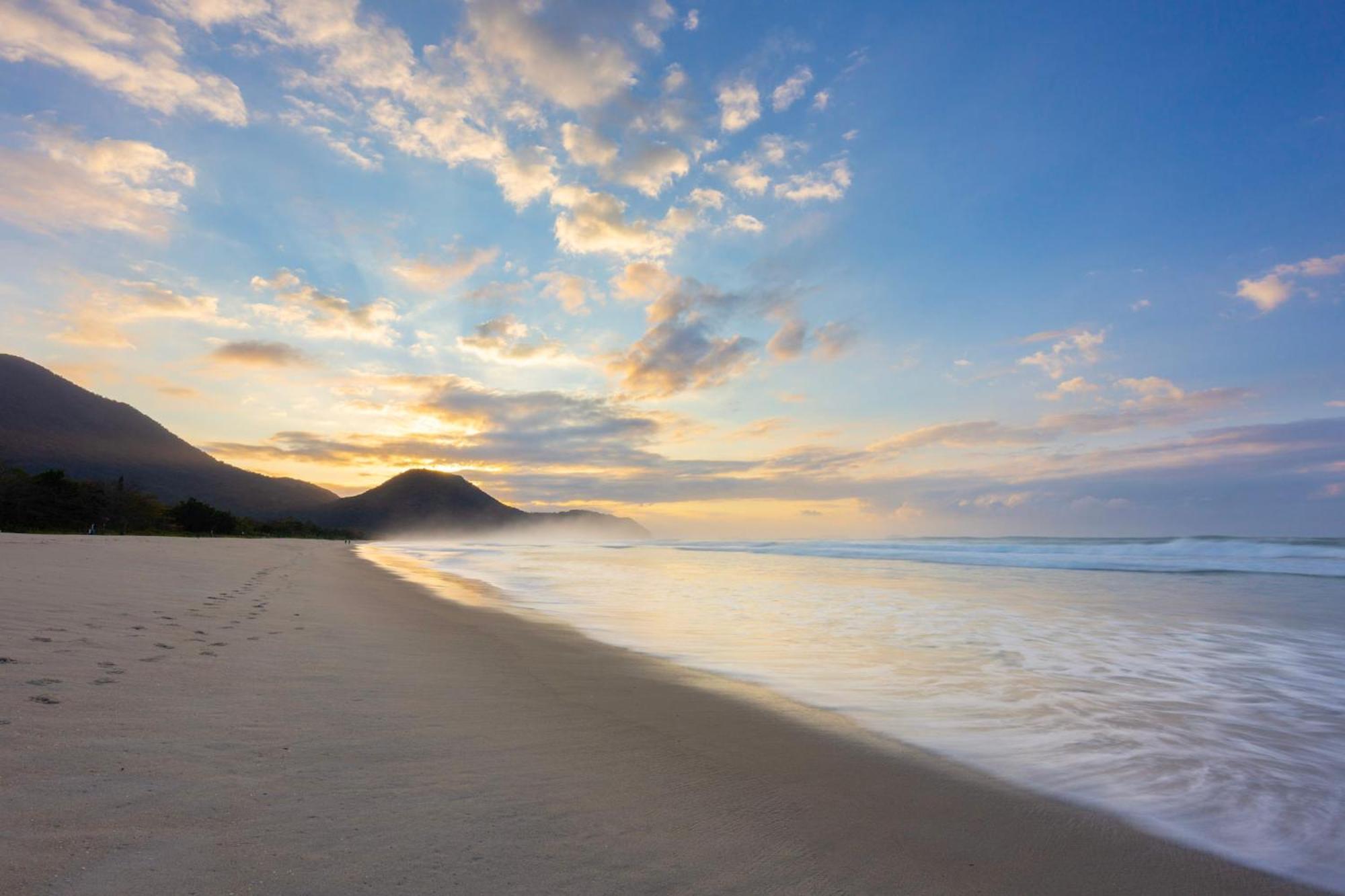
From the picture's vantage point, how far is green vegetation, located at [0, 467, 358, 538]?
A: 48.8 metres

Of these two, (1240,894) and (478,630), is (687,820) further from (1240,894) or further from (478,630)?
(478,630)

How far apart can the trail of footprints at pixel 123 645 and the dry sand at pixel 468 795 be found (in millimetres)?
37

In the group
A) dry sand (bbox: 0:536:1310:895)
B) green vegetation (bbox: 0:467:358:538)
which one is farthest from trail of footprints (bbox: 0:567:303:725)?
green vegetation (bbox: 0:467:358:538)

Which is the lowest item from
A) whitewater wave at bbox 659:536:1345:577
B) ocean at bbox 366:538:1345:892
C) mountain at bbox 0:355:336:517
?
ocean at bbox 366:538:1345:892

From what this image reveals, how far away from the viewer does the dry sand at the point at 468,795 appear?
235 cm

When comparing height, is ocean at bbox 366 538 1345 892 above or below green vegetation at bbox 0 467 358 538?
below

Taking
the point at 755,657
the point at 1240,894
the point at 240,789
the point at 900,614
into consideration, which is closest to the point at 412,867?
the point at 240,789

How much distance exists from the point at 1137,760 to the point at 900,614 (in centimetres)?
787

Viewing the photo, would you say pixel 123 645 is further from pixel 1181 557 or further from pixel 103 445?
pixel 103 445

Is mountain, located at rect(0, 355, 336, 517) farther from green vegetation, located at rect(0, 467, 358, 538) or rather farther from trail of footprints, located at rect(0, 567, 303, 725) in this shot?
trail of footprints, located at rect(0, 567, 303, 725)

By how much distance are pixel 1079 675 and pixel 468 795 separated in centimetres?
709

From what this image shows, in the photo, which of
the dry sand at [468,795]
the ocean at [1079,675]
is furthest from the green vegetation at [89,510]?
the dry sand at [468,795]

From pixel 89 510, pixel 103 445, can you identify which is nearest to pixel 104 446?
pixel 103 445

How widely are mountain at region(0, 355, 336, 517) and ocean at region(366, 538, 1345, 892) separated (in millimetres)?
153264
